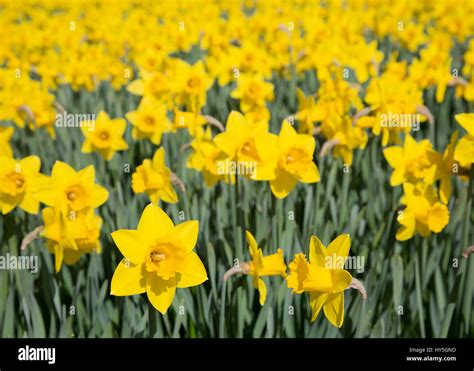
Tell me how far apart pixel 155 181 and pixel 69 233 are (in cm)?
46

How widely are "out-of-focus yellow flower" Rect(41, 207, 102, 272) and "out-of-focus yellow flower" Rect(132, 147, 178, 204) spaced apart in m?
0.31

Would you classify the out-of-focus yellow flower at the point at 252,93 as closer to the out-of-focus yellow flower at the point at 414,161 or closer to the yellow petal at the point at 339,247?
the out-of-focus yellow flower at the point at 414,161

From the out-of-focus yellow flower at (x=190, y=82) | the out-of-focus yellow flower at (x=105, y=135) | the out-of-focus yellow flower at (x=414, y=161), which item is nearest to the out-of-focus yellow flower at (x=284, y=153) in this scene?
the out-of-focus yellow flower at (x=414, y=161)

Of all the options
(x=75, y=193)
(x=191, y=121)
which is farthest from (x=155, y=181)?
(x=191, y=121)

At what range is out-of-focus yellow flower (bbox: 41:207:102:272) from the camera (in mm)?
1694

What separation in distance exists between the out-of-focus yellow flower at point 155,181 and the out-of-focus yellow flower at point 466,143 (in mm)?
968

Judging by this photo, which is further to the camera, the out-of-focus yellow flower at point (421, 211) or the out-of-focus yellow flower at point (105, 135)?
the out-of-focus yellow flower at point (105, 135)

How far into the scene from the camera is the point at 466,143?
5.61 ft

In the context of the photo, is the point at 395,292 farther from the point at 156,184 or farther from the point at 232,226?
the point at 156,184

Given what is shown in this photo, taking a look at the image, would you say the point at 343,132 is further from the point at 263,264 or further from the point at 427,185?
the point at 263,264

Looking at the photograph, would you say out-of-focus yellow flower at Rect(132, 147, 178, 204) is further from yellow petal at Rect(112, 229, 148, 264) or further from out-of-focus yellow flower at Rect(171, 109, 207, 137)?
yellow petal at Rect(112, 229, 148, 264)

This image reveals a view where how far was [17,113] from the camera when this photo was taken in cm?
329

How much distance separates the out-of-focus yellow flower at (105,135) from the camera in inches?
104

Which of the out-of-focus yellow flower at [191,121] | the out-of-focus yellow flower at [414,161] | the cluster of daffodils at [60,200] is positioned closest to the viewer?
the cluster of daffodils at [60,200]
